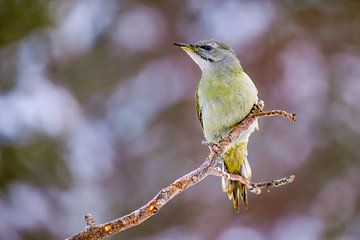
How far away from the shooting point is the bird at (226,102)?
3.82 m

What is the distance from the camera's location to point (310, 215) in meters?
6.55

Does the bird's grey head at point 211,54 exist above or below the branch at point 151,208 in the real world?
above

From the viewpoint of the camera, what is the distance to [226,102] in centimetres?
388

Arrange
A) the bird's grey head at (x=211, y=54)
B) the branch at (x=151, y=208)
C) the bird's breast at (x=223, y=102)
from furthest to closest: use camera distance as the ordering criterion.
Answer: the bird's grey head at (x=211, y=54) → the bird's breast at (x=223, y=102) → the branch at (x=151, y=208)

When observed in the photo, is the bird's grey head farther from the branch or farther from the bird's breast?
the branch

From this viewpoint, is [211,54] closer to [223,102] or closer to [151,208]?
[223,102]

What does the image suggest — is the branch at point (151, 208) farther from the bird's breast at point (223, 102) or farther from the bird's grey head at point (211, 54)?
the bird's grey head at point (211, 54)

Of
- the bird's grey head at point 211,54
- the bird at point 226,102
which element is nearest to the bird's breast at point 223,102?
the bird at point 226,102

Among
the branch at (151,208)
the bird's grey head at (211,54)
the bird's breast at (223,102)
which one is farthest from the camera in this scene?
the bird's grey head at (211,54)

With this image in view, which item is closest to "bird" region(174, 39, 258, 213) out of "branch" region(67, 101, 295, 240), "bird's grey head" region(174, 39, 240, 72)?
"bird's grey head" region(174, 39, 240, 72)

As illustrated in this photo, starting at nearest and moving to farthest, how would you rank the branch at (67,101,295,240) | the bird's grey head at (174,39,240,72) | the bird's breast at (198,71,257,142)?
the branch at (67,101,295,240) → the bird's breast at (198,71,257,142) → the bird's grey head at (174,39,240,72)

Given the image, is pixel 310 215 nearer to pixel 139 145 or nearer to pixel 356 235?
pixel 356 235

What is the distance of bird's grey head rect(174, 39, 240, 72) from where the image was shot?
13.9 ft

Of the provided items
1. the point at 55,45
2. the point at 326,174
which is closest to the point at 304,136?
the point at 326,174
